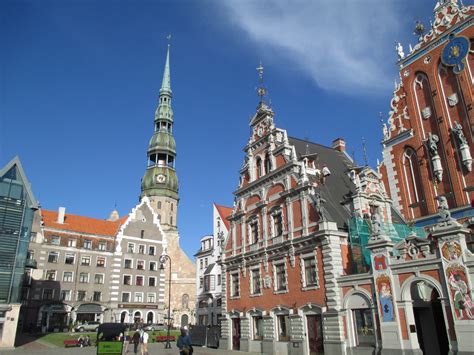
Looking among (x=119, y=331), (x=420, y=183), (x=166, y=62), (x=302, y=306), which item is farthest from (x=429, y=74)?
(x=166, y=62)

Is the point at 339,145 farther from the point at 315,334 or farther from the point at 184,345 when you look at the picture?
→ the point at 184,345

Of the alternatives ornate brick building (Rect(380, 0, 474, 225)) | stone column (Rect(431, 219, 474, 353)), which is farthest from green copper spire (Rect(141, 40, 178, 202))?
stone column (Rect(431, 219, 474, 353))

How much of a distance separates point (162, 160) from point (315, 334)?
218ft

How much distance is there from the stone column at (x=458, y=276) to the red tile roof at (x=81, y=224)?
159 feet

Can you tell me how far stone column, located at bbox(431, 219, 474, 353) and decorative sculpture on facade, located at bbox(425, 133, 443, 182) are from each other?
6.68 meters

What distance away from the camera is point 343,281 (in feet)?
76.5

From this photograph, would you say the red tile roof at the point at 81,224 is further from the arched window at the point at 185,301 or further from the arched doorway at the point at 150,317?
the arched window at the point at 185,301

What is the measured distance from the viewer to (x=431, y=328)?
21359 mm

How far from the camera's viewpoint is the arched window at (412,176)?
84.1ft

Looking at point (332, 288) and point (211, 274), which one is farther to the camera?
point (211, 274)

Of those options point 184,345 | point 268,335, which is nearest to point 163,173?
point 268,335

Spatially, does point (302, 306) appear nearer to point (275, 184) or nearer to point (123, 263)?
point (275, 184)

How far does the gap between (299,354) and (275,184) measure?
12.3m

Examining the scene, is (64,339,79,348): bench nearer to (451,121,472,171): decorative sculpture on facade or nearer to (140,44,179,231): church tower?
(451,121,472,171): decorative sculpture on facade
